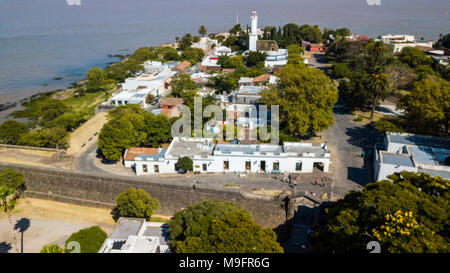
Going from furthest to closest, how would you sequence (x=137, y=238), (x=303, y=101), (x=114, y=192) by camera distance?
(x=303, y=101) < (x=114, y=192) < (x=137, y=238)

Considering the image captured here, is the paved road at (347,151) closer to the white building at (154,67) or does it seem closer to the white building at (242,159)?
the white building at (242,159)

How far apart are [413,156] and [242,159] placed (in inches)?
601

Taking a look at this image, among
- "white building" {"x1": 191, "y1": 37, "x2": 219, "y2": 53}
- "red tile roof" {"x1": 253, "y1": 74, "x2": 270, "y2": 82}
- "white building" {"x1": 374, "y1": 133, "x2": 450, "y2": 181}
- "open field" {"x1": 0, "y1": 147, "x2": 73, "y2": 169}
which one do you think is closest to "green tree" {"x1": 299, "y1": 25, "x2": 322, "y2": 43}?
"white building" {"x1": 191, "y1": 37, "x2": 219, "y2": 53}

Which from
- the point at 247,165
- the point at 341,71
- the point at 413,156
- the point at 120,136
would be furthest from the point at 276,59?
the point at 120,136

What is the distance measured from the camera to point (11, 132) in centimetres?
3756

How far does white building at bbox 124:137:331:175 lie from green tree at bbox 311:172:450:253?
956 centimetres

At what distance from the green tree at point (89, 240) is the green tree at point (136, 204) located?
Result: 256 centimetres

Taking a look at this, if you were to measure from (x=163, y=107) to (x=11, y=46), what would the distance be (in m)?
101

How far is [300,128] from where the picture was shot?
33.5 m

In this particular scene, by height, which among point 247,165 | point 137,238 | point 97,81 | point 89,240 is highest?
point 97,81

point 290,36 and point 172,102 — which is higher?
point 290,36
